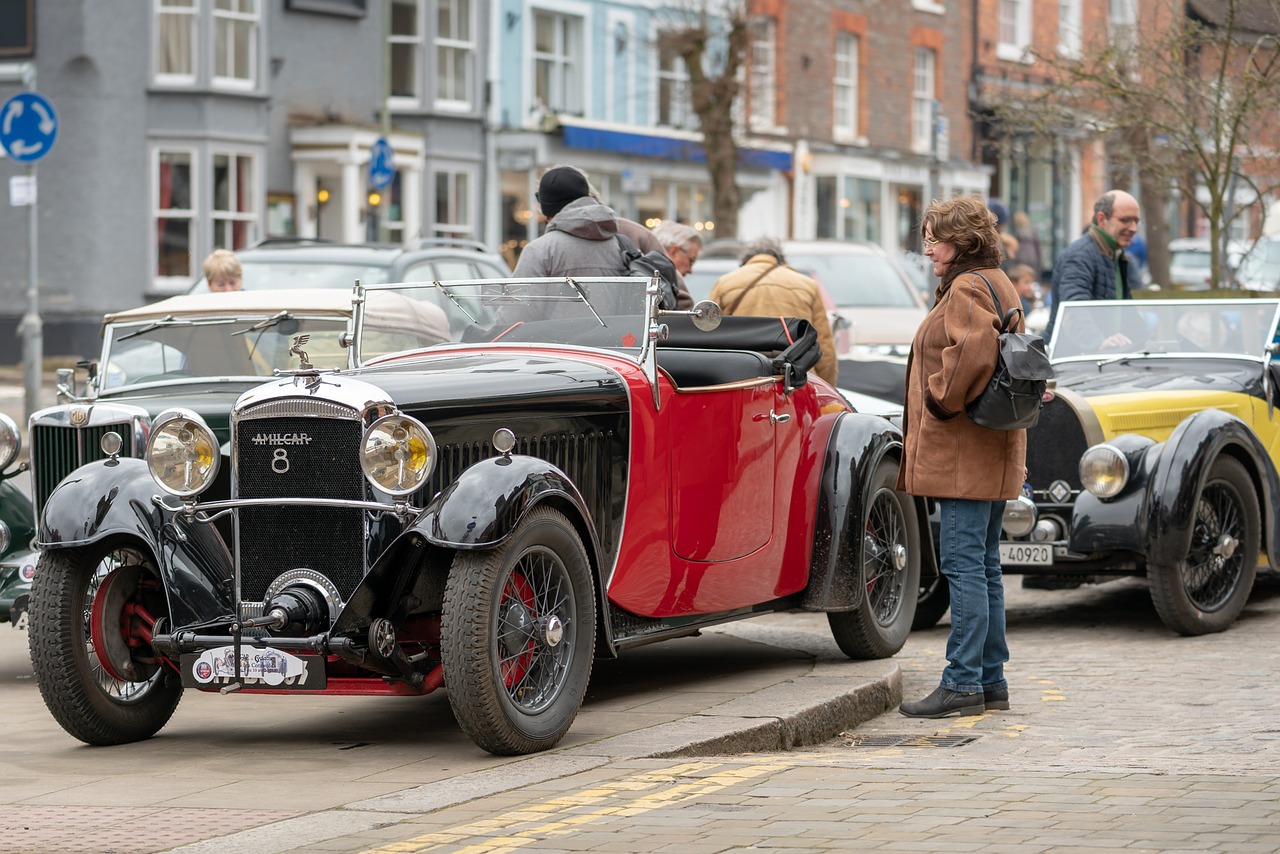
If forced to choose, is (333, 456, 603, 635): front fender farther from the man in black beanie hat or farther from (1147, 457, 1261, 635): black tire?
(1147, 457, 1261, 635): black tire

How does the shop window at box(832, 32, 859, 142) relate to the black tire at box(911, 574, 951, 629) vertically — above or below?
above

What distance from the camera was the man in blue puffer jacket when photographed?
37.5 feet

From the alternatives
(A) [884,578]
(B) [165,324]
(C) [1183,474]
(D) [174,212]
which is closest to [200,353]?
(B) [165,324]

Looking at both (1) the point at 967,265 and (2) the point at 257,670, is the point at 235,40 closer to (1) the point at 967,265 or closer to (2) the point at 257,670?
(1) the point at 967,265

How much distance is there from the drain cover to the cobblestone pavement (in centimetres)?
1

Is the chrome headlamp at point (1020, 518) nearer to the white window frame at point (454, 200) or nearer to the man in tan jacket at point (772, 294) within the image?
the man in tan jacket at point (772, 294)

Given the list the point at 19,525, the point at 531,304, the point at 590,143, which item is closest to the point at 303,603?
the point at 531,304

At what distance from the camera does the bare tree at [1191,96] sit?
635 inches

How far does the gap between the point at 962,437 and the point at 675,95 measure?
31.2m

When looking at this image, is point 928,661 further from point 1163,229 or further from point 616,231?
point 1163,229

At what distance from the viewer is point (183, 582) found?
265 inches

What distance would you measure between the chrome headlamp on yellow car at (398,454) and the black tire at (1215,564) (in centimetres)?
427

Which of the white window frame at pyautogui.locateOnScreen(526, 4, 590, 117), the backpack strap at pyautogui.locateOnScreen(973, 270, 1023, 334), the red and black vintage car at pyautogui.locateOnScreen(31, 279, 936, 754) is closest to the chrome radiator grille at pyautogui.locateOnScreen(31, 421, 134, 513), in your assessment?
the red and black vintage car at pyautogui.locateOnScreen(31, 279, 936, 754)

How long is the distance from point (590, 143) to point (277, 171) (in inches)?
256
